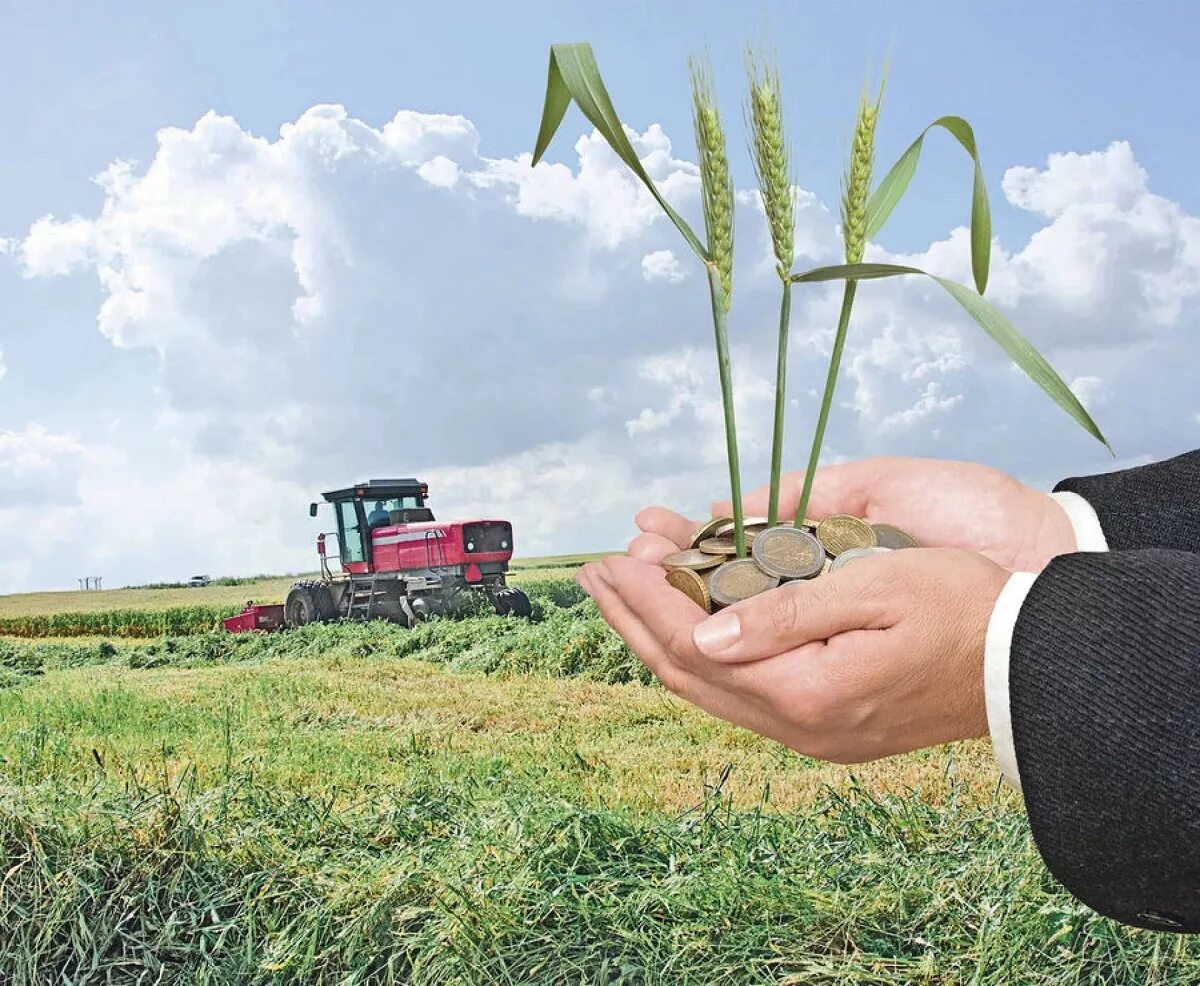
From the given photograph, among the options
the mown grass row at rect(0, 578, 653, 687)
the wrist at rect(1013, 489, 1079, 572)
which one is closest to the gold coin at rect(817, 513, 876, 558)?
the wrist at rect(1013, 489, 1079, 572)

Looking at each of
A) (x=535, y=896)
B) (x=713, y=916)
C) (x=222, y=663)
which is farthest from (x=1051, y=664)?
(x=222, y=663)

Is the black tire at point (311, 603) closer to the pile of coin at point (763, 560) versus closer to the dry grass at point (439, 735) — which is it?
the dry grass at point (439, 735)

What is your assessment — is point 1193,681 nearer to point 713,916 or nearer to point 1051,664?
point 1051,664

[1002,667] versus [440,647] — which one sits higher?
[1002,667]

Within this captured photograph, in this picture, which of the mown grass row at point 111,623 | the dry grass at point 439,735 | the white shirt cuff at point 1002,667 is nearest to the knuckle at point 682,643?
the white shirt cuff at point 1002,667

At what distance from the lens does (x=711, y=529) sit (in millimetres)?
1886

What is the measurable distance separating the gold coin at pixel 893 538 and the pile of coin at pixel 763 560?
0.06 meters

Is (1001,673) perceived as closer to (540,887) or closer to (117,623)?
(540,887)

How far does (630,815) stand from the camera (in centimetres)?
306

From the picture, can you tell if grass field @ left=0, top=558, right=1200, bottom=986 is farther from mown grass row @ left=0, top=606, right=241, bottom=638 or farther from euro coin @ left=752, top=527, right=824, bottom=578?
mown grass row @ left=0, top=606, right=241, bottom=638

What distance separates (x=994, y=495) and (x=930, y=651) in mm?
844

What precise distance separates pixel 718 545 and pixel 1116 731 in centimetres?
80

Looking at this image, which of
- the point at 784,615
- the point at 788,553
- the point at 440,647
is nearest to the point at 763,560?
the point at 788,553

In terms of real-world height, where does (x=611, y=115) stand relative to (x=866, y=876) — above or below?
above
